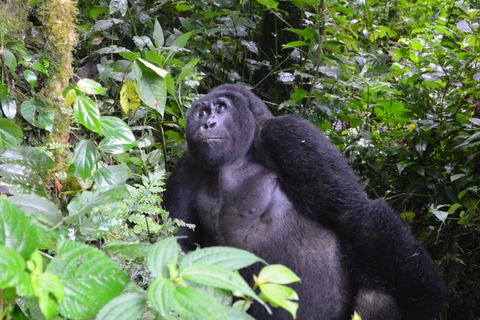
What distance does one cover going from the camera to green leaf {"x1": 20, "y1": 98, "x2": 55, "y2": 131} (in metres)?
2.38

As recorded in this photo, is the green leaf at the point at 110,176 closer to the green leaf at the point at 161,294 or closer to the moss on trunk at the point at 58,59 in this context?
the moss on trunk at the point at 58,59

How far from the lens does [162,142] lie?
398 cm

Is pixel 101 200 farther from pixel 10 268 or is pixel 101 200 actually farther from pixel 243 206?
pixel 243 206

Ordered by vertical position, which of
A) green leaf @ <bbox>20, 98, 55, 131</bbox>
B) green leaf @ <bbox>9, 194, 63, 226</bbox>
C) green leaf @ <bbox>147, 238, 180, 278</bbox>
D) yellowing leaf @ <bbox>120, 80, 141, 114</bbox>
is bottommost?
yellowing leaf @ <bbox>120, 80, 141, 114</bbox>

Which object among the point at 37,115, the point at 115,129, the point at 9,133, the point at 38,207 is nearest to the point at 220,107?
the point at 37,115

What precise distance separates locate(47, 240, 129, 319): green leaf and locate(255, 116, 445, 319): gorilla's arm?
6.22 feet

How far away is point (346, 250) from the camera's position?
289cm

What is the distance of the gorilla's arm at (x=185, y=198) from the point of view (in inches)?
132

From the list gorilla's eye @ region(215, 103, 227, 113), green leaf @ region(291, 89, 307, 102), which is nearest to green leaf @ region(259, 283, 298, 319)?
gorilla's eye @ region(215, 103, 227, 113)

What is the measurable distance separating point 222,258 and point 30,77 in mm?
1813

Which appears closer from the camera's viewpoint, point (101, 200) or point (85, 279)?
point (85, 279)

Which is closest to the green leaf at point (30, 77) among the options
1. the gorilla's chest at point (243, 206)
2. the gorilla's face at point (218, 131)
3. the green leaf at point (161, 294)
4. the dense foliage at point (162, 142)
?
the dense foliage at point (162, 142)

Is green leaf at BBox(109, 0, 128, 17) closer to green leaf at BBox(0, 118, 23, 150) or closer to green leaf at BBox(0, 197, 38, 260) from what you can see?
green leaf at BBox(0, 118, 23, 150)

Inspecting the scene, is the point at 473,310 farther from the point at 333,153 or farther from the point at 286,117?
the point at 286,117
